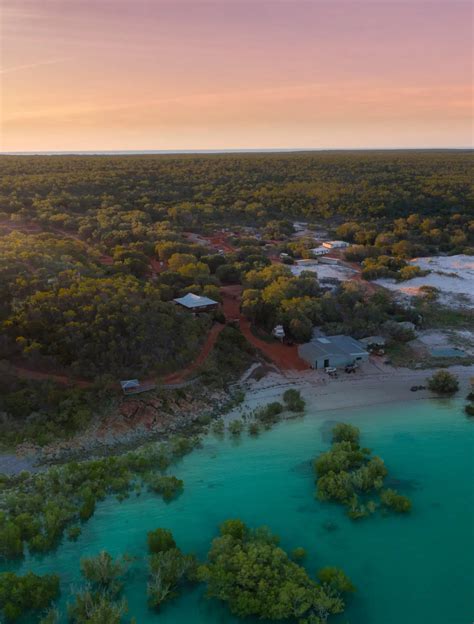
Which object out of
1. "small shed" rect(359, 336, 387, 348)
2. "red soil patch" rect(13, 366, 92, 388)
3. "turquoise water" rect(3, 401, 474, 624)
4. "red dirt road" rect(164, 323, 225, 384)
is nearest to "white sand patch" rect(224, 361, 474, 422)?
"turquoise water" rect(3, 401, 474, 624)

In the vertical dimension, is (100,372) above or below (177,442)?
above

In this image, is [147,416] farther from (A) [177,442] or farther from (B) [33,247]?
(B) [33,247]

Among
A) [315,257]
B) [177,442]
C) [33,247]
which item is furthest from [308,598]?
[315,257]

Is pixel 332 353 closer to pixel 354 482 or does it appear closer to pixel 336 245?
pixel 354 482

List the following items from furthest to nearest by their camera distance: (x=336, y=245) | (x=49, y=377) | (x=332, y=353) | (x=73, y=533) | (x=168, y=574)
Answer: (x=336, y=245) → (x=332, y=353) → (x=49, y=377) → (x=73, y=533) → (x=168, y=574)

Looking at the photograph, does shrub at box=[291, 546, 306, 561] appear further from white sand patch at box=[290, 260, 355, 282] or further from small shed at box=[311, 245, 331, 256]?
small shed at box=[311, 245, 331, 256]

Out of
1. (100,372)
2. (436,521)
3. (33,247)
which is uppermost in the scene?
(33,247)

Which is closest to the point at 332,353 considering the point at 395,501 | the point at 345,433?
the point at 345,433
